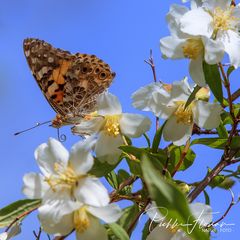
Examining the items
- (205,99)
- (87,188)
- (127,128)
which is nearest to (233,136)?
(205,99)

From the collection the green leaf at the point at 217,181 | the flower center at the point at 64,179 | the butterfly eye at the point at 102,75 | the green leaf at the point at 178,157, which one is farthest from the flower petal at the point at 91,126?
the butterfly eye at the point at 102,75

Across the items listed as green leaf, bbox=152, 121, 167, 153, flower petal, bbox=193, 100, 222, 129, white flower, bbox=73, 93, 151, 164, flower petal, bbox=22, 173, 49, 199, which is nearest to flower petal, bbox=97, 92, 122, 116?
white flower, bbox=73, 93, 151, 164

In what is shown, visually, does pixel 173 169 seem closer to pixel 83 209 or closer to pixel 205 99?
pixel 205 99

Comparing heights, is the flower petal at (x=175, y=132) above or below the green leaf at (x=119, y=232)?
above

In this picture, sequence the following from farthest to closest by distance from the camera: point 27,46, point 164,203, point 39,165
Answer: point 27,46
point 39,165
point 164,203

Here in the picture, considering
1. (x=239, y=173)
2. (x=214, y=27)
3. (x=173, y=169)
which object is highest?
(x=214, y=27)

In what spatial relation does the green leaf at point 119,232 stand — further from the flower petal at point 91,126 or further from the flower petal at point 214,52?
the flower petal at point 214,52
